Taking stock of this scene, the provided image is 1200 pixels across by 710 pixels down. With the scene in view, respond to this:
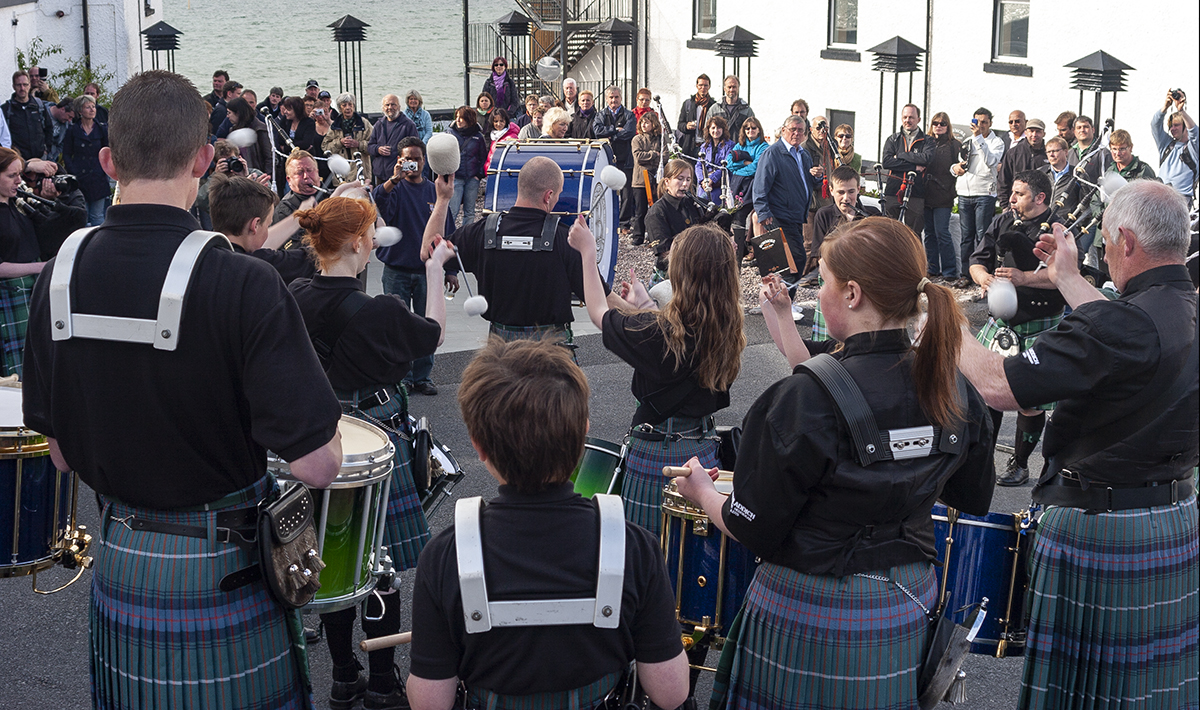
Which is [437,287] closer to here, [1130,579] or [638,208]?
[1130,579]

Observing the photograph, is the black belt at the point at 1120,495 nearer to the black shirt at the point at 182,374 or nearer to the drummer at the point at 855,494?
the drummer at the point at 855,494

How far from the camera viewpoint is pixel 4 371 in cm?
577

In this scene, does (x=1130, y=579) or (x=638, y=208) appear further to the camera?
(x=638, y=208)

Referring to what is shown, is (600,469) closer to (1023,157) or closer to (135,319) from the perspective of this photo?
(135,319)

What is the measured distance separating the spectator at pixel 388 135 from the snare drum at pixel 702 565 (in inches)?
353

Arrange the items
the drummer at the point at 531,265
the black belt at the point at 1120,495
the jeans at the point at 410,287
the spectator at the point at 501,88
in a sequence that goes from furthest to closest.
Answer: the spectator at the point at 501,88
the jeans at the point at 410,287
the drummer at the point at 531,265
the black belt at the point at 1120,495

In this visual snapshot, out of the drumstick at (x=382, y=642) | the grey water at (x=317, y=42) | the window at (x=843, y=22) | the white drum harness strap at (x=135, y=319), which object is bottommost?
the drumstick at (x=382, y=642)

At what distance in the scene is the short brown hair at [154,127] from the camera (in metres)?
2.17

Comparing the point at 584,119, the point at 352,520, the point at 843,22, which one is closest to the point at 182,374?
the point at 352,520

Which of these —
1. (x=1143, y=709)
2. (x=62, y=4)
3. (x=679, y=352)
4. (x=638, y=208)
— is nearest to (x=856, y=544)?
(x=1143, y=709)

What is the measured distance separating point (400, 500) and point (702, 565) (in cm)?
122

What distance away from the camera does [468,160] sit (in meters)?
12.6

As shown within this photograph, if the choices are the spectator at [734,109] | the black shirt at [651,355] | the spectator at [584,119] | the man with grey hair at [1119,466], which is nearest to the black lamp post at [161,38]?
the spectator at [584,119]

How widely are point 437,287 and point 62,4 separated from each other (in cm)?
1755
